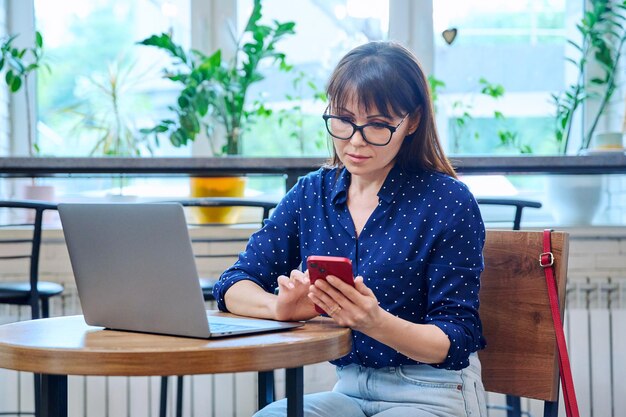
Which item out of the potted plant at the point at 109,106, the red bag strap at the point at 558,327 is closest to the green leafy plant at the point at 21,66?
the potted plant at the point at 109,106

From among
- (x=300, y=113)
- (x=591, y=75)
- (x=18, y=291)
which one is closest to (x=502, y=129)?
(x=591, y=75)

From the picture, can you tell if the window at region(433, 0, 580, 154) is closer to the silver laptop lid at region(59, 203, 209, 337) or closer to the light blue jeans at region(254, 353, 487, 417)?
the light blue jeans at region(254, 353, 487, 417)

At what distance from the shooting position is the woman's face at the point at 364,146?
149 cm

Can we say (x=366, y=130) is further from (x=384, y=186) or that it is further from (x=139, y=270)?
(x=139, y=270)

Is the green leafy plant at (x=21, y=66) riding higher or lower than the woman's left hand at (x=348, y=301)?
higher

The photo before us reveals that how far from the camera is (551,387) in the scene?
4.92 ft

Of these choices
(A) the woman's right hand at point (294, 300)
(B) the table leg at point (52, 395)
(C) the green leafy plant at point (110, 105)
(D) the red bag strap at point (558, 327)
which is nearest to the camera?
(B) the table leg at point (52, 395)

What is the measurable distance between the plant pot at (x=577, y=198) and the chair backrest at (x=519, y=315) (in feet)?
6.24

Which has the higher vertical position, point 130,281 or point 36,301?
point 130,281

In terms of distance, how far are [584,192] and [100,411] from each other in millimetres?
2016

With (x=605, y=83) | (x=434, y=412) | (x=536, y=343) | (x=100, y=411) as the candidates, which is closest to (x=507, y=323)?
(x=536, y=343)

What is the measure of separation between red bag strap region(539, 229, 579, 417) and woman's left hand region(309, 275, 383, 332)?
394 millimetres

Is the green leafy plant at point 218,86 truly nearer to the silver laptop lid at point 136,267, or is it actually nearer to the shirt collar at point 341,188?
the shirt collar at point 341,188

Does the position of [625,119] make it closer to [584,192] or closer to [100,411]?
[584,192]
